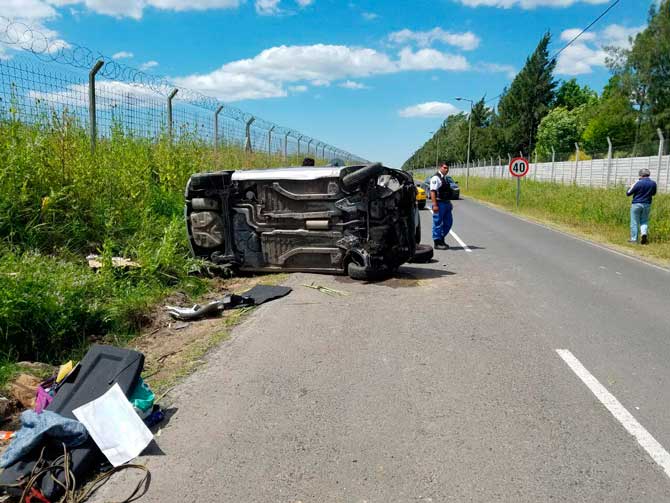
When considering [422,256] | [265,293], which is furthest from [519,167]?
[265,293]

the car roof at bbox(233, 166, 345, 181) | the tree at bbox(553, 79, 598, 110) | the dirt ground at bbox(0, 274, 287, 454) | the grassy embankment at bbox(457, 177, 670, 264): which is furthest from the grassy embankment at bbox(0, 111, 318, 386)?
the tree at bbox(553, 79, 598, 110)

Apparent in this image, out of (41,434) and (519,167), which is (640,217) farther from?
(41,434)

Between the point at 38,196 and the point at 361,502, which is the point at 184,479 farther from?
the point at 38,196

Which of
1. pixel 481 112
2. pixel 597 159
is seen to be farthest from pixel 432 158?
pixel 597 159

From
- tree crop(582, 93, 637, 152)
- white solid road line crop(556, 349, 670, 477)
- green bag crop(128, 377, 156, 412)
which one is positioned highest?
tree crop(582, 93, 637, 152)

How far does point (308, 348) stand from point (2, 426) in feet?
8.25

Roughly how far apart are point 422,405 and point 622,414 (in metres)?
1.39

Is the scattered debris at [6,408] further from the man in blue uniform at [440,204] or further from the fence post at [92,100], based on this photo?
the man in blue uniform at [440,204]

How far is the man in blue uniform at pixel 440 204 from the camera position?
39.5ft

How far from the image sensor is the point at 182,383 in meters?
4.50

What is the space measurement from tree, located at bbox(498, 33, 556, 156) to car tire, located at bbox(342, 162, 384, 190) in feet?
240

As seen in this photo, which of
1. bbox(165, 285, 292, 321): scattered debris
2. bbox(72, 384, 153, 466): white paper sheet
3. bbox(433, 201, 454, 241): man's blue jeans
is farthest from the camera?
bbox(433, 201, 454, 241): man's blue jeans

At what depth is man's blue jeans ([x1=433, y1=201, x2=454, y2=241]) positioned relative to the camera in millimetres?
12195

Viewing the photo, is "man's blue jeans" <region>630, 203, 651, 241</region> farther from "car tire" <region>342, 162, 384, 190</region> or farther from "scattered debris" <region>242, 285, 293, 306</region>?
"scattered debris" <region>242, 285, 293, 306</region>
